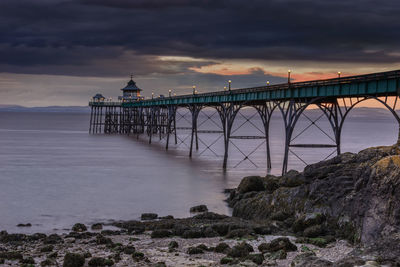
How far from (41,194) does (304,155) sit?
41.7m

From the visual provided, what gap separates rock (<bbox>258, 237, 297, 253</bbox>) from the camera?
17.2 m

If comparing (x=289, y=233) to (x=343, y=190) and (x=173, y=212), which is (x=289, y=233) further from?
(x=173, y=212)

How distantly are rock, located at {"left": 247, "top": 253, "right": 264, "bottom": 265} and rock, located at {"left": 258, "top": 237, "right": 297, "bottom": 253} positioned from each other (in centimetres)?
111

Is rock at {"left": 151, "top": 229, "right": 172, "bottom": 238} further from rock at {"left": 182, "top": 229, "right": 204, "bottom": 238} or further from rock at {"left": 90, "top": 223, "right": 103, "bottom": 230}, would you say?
rock at {"left": 90, "top": 223, "right": 103, "bottom": 230}

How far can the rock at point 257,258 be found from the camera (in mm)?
15587

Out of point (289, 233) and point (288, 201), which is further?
point (288, 201)

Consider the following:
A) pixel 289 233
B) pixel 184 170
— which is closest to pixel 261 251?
pixel 289 233

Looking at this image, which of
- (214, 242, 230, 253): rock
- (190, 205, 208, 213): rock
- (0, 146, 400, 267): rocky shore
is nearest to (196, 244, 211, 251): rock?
(0, 146, 400, 267): rocky shore

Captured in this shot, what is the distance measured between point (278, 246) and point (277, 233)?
3.29 m

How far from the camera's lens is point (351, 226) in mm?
19156

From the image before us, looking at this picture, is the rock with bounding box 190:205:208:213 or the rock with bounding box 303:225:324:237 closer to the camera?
the rock with bounding box 303:225:324:237

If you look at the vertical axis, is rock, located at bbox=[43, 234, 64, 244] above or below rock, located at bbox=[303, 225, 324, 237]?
below

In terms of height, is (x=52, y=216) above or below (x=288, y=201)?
below

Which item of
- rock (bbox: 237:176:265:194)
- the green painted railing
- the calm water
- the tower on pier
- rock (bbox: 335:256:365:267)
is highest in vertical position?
the tower on pier
